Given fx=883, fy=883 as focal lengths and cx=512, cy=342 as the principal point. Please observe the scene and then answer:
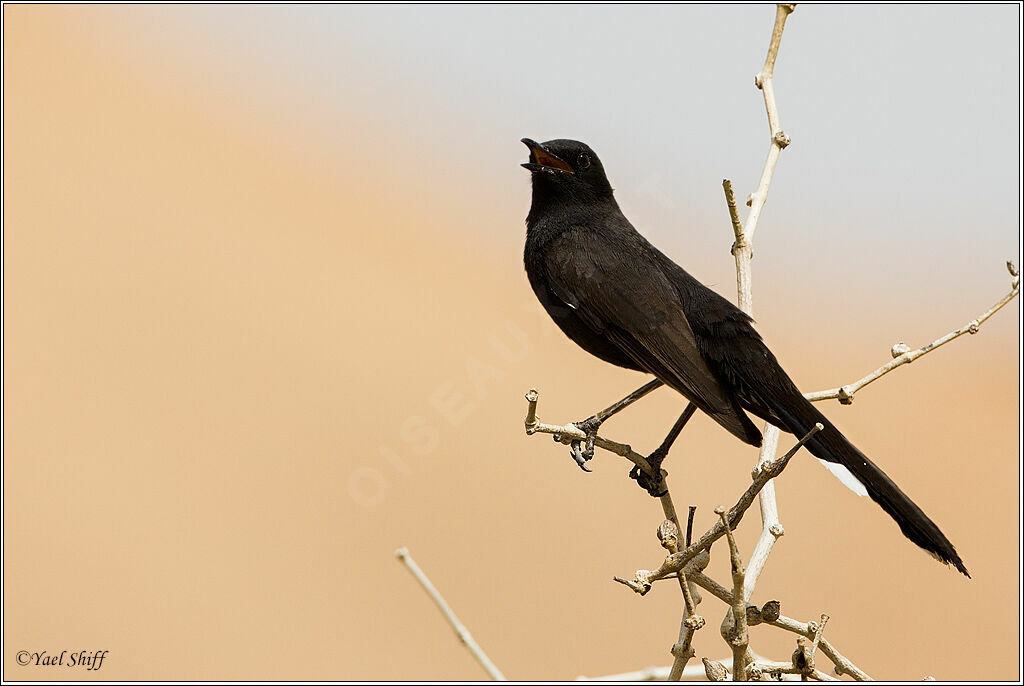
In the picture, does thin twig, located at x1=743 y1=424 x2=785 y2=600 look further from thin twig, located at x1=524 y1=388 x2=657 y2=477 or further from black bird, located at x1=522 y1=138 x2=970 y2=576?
thin twig, located at x1=524 y1=388 x2=657 y2=477

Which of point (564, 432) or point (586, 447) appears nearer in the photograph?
point (564, 432)

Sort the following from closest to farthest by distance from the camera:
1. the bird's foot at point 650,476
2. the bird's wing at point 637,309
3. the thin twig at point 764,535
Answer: the thin twig at point 764,535 → the bird's wing at point 637,309 → the bird's foot at point 650,476

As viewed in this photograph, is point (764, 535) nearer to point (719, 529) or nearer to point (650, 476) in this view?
point (650, 476)

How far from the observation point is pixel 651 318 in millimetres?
3324

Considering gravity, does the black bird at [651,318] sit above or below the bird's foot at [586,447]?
above

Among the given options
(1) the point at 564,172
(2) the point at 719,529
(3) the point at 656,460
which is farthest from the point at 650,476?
(1) the point at 564,172

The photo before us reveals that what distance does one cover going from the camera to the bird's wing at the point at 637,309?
3082 mm

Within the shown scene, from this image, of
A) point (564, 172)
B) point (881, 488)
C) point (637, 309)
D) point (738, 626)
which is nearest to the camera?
point (738, 626)

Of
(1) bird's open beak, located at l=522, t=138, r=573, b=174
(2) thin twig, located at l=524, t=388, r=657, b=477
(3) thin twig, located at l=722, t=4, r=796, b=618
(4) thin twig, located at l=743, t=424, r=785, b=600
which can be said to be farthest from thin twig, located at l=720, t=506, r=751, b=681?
(1) bird's open beak, located at l=522, t=138, r=573, b=174

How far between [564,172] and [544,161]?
11 cm

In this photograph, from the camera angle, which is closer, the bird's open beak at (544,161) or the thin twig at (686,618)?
the thin twig at (686,618)

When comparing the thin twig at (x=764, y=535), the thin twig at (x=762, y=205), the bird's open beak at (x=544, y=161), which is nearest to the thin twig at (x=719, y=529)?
the thin twig at (x=764, y=535)

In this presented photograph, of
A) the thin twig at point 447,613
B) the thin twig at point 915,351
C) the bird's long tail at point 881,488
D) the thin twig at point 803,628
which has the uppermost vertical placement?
the thin twig at point 915,351

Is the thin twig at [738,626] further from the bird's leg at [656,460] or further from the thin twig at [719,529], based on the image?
the bird's leg at [656,460]
